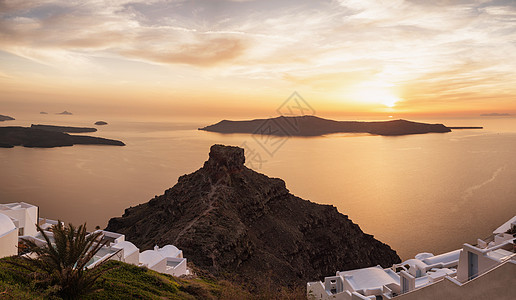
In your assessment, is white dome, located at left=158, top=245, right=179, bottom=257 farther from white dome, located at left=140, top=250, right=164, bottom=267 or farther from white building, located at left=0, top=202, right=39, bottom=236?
white building, located at left=0, top=202, right=39, bottom=236

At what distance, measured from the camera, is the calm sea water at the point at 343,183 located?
176 feet

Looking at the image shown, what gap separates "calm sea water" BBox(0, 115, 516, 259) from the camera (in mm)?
53562

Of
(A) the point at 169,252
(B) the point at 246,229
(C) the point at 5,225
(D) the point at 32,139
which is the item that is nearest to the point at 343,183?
(B) the point at 246,229

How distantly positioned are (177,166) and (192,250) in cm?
6823

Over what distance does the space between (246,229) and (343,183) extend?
5521 centimetres

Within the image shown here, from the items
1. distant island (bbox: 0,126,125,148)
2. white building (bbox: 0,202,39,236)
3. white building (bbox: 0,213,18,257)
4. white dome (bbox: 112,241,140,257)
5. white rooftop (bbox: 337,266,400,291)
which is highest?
distant island (bbox: 0,126,125,148)

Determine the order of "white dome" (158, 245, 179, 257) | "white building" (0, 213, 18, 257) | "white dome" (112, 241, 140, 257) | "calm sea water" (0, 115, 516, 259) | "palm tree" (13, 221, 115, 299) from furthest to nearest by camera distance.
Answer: "calm sea water" (0, 115, 516, 259), "white dome" (158, 245, 179, 257), "white dome" (112, 241, 140, 257), "white building" (0, 213, 18, 257), "palm tree" (13, 221, 115, 299)

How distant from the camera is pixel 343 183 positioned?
266 feet

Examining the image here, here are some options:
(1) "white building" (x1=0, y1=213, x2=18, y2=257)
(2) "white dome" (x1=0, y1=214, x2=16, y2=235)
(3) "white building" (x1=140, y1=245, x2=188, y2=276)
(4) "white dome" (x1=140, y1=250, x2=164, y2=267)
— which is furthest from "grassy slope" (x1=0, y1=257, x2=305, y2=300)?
(4) "white dome" (x1=140, y1=250, x2=164, y2=267)

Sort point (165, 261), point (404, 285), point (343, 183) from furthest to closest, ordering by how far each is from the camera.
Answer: point (343, 183) → point (165, 261) → point (404, 285)

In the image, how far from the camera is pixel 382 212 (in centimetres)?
6062

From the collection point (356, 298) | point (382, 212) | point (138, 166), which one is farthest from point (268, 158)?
point (356, 298)

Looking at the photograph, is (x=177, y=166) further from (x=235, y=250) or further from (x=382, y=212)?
(x=235, y=250)

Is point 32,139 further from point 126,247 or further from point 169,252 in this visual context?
point 126,247
